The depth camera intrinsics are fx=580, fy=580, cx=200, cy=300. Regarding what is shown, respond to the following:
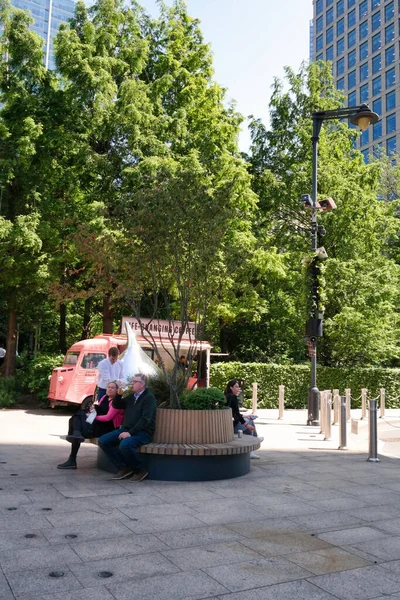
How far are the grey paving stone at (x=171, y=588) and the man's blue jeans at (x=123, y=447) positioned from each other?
3.38 m

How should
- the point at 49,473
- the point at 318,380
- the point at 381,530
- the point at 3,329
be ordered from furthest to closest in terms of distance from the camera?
the point at 3,329 → the point at 318,380 → the point at 49,473 → the point at 381,530

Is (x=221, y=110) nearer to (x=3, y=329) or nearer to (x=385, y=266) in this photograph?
(x=385, y=266)

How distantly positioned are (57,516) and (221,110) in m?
21.6

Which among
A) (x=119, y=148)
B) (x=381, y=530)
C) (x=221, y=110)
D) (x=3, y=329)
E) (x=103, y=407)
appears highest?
(x=221, y=110)

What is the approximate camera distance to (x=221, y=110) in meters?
24.7

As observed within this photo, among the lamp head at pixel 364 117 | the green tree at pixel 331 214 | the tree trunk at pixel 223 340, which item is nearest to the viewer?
the lamp head at pixel 364 117

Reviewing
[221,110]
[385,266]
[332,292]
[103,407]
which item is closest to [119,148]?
[221,110]

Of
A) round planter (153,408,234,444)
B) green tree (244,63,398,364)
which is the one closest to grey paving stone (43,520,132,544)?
round planter (153,408,234,444)

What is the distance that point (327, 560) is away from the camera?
16.1 feet

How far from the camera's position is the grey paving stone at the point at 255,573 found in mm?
4277

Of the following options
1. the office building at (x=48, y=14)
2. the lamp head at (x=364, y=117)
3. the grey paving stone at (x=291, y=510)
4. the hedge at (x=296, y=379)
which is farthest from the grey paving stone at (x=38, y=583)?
the office building at (x=48, y=14)

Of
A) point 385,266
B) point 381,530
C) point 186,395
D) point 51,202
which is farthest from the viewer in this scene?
point 385,266

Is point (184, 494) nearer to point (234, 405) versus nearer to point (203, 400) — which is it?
point (203, 400)

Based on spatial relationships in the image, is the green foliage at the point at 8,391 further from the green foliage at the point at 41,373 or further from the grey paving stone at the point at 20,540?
the grey paving stone at the point at 20,540
